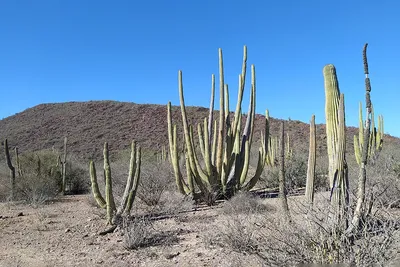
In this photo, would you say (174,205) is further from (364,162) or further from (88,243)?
(364,162)

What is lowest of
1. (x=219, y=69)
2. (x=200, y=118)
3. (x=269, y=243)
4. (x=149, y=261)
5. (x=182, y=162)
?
(x=149, y=261)

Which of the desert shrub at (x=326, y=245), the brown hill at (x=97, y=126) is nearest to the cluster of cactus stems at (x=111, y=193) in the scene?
the desert shrub at (x=326, y=245)

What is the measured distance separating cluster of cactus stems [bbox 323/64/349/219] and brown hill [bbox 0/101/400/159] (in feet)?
97.4

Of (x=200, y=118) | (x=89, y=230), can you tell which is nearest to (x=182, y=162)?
(x=89, y=230)

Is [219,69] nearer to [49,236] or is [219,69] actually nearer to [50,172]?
[49,236]

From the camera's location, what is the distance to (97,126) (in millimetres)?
45656

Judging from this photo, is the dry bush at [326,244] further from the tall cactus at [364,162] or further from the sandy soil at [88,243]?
the sandy soil at [88,243]

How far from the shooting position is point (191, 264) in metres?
5.66

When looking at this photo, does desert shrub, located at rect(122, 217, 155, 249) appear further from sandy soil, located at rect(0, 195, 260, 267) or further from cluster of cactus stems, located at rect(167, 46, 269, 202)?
cluster of cactus stems, located at rect(167, 46, 269, 202)

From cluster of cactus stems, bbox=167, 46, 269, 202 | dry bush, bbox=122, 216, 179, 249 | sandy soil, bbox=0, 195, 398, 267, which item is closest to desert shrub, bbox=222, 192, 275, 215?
sandy soil, bbox=0, 195, 398, 267

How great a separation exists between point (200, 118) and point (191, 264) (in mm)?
42098

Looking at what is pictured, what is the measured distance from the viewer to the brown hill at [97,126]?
39.8 m

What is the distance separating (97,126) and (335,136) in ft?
138

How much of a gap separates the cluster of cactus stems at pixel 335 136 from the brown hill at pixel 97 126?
2969cm
